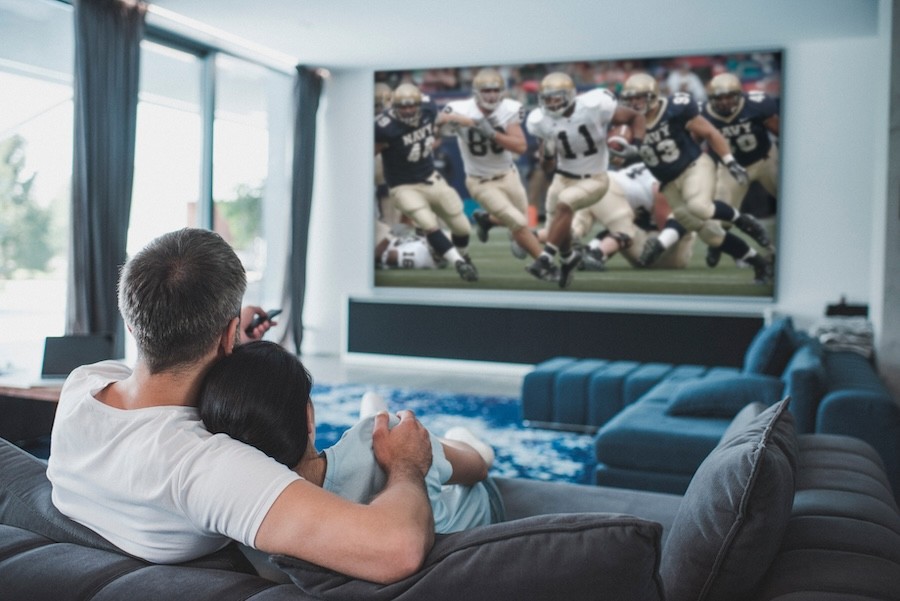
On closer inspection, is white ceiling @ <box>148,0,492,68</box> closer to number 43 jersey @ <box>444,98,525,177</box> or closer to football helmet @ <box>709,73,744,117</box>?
number 43 jersey @ <box>444,98,525,177</box>

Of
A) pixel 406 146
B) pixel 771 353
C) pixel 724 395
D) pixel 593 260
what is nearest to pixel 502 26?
pixel 406 146

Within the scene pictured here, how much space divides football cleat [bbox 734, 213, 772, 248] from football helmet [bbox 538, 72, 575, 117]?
1947 mm

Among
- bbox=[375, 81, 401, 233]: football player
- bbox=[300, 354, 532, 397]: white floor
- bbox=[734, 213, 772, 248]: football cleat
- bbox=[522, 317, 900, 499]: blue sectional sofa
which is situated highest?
bbox=[375, 81, 401, 233]: football player

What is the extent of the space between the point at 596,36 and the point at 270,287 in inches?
165

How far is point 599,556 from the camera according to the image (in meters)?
1.08

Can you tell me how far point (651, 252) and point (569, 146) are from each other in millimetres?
1284

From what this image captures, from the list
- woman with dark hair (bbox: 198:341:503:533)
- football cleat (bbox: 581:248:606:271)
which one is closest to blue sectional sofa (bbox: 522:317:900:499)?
woman with dark hair (bbox: 198:341:503:533)

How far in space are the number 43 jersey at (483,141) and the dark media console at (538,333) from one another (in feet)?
4.64

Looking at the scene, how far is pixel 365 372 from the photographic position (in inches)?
319

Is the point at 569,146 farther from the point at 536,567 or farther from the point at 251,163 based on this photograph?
the point at 536,567

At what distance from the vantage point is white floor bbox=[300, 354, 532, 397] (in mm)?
7379

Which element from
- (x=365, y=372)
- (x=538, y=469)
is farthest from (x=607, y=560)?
(x=365, y=372)

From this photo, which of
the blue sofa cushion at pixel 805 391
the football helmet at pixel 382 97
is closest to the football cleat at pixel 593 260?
the football helmet at pixel 382 97

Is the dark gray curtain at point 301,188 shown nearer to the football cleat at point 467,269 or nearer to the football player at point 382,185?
the football player at point 382,185
